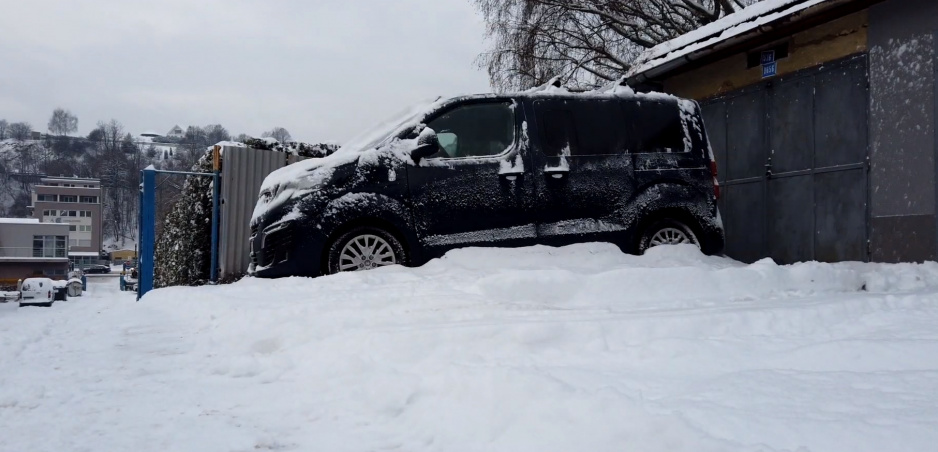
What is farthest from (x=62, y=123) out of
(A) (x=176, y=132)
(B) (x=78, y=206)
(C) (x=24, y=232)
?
(C) (x=24, y=232)

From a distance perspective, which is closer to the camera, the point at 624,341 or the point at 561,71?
the point at 624,341

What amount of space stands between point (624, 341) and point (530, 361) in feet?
1.93

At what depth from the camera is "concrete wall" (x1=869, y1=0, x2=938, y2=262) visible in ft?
21.9

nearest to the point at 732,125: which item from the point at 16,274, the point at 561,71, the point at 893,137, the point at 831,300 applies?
the point at 893,137

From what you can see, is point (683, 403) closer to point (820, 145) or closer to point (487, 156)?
point (487, 156)

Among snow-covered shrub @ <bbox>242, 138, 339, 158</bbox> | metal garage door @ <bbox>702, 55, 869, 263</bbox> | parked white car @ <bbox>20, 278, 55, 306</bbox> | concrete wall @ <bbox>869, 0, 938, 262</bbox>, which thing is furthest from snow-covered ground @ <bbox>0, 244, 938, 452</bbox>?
parked white car @ <bbox>20, 278, 55, 306</bbox>

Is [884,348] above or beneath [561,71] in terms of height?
beneath

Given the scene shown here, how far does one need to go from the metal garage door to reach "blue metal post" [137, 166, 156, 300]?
24.3 feet

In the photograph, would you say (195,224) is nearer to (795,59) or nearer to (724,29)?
(724,29)

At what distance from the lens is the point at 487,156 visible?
646 cm

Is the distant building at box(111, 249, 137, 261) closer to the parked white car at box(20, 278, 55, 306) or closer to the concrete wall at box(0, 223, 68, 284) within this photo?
the concrete wall at box(0, 223, 68, 284)

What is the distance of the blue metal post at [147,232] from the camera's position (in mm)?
8562

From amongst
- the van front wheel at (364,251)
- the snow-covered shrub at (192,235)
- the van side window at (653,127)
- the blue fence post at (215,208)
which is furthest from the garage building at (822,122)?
the snow-covered shrub at (192,235)

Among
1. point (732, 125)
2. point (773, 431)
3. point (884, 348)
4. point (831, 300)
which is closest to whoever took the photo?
point (773, 431)
